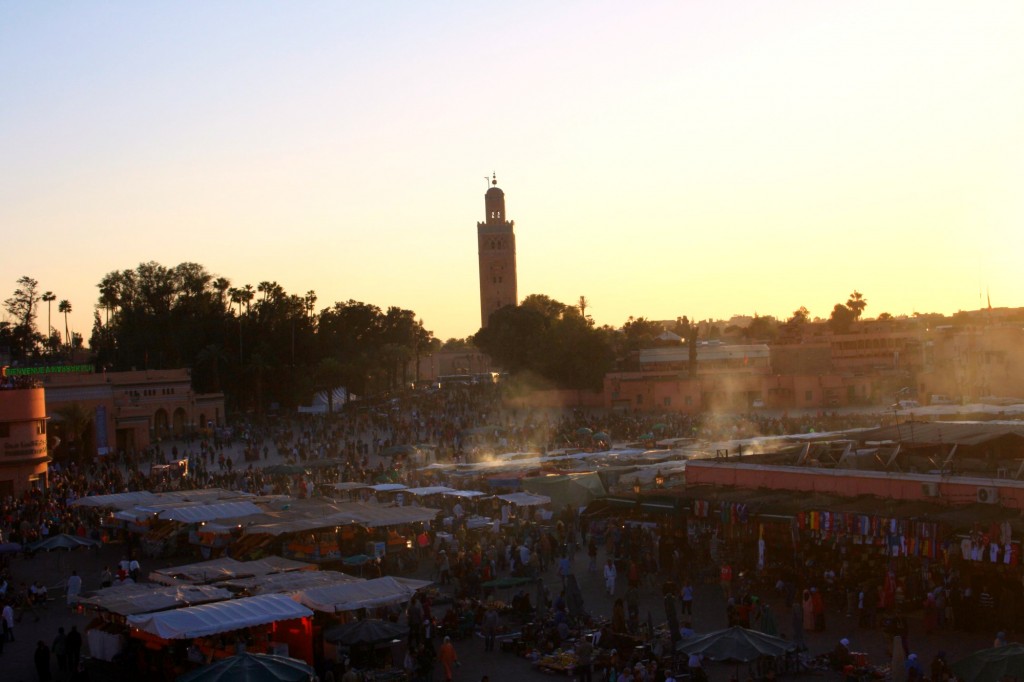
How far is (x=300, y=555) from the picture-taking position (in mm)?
20750

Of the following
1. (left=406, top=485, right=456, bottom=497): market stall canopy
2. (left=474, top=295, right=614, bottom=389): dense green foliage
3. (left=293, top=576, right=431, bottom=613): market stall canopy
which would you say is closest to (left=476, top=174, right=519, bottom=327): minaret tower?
(left=474, top=295, right=614, bottom=389): dense green foliage

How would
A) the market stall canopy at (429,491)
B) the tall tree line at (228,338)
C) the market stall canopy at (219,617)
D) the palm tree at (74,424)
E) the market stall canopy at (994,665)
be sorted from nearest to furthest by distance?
the market stall canopy at (994,665) → the market stall canopy at (219,617) → the market stall canopy at (429,491) → the palm tree at (74,424) → the tall tree line at (228,338)

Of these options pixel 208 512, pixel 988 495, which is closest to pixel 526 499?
pixel 208 512

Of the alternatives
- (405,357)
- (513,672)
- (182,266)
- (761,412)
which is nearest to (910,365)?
(761,412)

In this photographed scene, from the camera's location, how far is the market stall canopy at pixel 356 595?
1419 cm

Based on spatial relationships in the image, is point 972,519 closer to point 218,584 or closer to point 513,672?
point 513,672

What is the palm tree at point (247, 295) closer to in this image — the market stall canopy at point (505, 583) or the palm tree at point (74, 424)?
the palm tree at point (74, 424)

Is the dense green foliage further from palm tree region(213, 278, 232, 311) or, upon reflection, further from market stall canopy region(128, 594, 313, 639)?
market stall canopy region(128, 594, 313, 639)

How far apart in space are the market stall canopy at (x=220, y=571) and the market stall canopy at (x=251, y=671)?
4.09 metres

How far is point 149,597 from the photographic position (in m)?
14.1

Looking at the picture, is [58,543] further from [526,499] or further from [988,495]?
[988,495]

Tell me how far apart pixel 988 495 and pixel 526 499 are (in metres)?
10.8

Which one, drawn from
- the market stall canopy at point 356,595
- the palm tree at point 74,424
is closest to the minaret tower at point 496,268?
the palm tree at point 74,424

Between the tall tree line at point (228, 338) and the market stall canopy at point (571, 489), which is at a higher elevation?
the tall tree line at point (228, 338)
